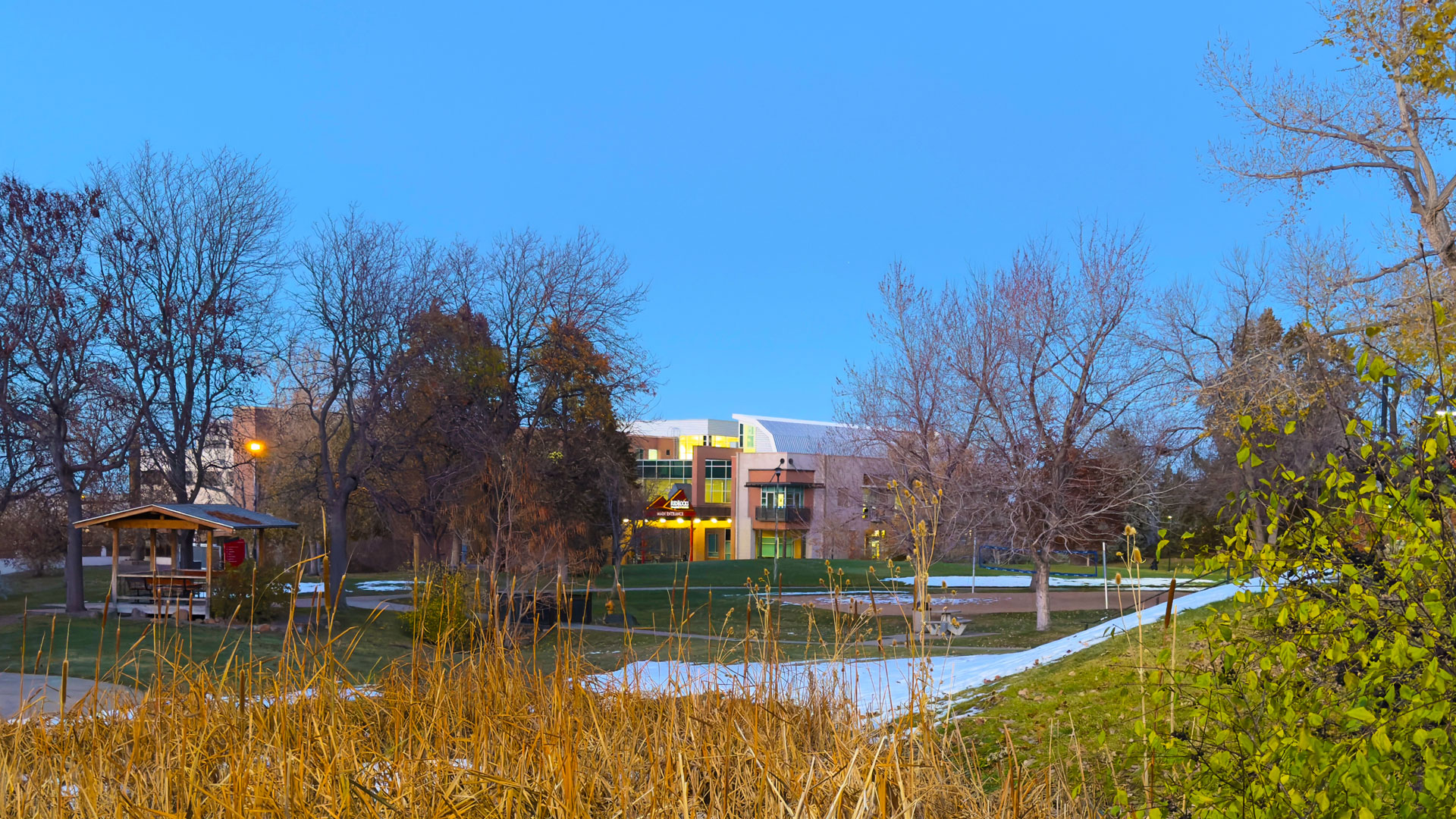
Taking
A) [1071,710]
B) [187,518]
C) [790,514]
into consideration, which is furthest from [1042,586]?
[790,514]

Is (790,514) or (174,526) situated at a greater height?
(174,526)

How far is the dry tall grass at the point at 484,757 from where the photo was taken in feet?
9.70

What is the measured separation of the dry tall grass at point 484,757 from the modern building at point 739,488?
117 feet

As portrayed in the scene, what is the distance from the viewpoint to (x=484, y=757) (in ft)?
11.3

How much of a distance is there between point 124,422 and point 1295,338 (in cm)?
3070

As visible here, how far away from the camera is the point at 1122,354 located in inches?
658

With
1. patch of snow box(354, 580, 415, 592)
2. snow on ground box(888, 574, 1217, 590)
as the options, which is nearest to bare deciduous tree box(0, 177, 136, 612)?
patch of snow box(354, 580, 415, 592)

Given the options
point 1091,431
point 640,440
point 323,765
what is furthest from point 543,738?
point 640,440

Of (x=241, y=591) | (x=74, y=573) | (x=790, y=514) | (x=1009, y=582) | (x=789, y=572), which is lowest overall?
(x=1009, y=582)

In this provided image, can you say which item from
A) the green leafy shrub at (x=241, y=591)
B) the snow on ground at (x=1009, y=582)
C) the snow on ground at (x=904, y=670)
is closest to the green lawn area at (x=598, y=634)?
the snow on ground at (x=904, y=670)

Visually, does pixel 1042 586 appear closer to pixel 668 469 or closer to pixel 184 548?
pixel 184 548

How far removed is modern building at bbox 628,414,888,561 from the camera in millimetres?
46000

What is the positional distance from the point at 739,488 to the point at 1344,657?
2205 inches

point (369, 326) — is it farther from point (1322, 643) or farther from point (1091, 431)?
point (1322, 643)
